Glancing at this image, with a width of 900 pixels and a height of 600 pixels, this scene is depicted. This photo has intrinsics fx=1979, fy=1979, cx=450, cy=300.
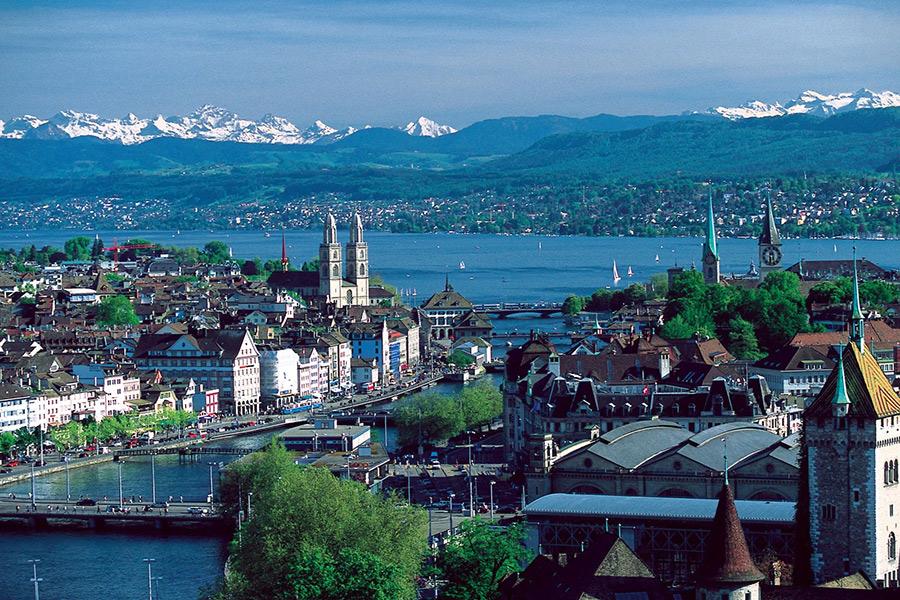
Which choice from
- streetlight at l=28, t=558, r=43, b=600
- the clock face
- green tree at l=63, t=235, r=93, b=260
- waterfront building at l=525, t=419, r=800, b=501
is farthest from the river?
green tree at l=63, t=235, r=93, b=260

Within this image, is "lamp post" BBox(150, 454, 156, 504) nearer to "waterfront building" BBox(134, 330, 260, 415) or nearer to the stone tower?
"waterfront building" BBox(134, 330, 260, 415)

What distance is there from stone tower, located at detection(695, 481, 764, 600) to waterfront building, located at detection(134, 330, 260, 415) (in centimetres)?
4662

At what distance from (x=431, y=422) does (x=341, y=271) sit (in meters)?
53.8

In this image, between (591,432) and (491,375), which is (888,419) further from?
(491,375)

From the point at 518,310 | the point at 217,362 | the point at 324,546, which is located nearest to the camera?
the point at 324,546

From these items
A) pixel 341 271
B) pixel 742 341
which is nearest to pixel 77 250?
pixel 341 271

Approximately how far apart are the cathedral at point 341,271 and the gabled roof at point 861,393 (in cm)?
8069

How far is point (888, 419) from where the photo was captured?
89.1ft

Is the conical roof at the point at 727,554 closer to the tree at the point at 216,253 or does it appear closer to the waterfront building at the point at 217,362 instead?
the waterfront building at the point at 217,362

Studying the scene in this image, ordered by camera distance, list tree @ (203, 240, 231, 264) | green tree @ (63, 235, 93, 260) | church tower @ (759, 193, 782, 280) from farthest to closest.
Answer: green tree @ (63, 235, 93, 260) < tree @ (203, 240, 231, 264) < church tower @ (759, 193, 782, 280)

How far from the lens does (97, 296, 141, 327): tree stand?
9281 cm

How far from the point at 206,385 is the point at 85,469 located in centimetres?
1487

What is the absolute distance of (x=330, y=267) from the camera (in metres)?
109

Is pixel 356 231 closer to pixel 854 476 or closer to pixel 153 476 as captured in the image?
pixel 153 476
